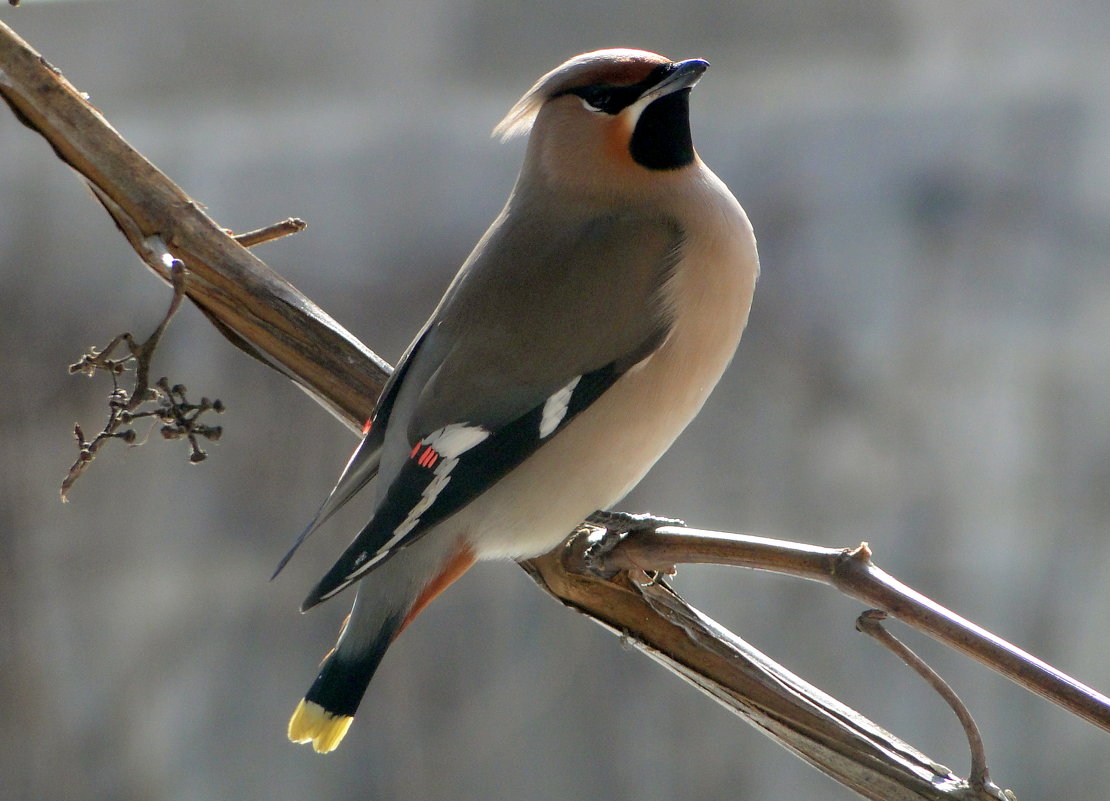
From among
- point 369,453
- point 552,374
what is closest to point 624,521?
point 552,374

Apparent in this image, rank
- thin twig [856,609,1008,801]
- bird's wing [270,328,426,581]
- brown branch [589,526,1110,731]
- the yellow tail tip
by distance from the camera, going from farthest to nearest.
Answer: bird's wing [270,328,426,581] < the yellow tail tip < thin twig [856,609,1008,801] < brown branch [589,526,1110,731]

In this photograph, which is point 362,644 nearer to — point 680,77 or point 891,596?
point 891,596

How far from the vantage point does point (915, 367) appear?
2.95m

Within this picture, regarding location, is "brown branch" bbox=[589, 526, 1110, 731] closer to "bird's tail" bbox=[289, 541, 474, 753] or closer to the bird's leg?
the bird's leg

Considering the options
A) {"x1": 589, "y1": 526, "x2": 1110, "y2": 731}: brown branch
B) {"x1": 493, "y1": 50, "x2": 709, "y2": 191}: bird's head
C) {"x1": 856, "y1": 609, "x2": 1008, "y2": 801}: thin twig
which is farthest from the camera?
{"x1": 493, "y1": 50, "x2": 709, "y2": 191}: bird's head

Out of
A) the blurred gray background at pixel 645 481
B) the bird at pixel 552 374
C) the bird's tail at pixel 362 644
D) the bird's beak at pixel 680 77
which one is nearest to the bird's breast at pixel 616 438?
the bird at pixel 552 374

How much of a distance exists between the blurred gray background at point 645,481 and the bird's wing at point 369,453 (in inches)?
47.5

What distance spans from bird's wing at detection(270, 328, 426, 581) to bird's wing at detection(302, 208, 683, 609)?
16mm

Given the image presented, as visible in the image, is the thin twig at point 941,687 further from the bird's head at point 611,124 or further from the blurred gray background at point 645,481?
the blurred gray background at point 645,481

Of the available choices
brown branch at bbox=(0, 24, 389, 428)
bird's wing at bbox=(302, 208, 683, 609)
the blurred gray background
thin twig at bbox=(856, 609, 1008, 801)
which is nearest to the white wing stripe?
bird's wing at bbox=(302, 208, 683, 609)

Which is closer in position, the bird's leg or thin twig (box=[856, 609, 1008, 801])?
thin twig (box=[856, 609, 1008, 801])

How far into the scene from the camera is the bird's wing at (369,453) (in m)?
1.61

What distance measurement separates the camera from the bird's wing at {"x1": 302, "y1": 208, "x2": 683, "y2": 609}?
60.9 inches

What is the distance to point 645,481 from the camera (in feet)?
9.90
